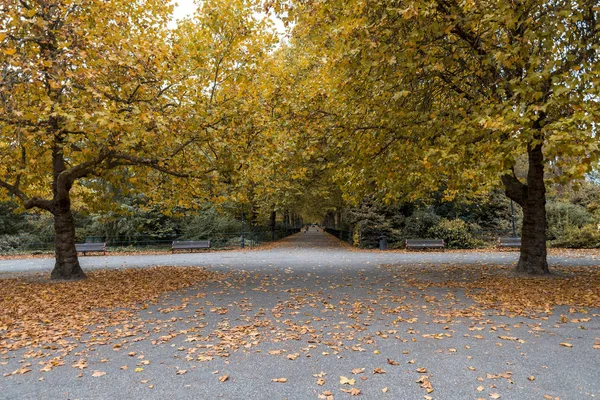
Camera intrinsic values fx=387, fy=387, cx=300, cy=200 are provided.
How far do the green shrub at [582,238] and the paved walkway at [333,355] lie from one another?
16774 mm

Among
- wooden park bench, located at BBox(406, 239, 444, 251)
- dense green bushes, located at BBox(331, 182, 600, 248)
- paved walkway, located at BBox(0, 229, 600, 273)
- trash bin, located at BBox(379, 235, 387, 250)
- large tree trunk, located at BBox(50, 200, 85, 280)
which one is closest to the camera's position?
large tree trunk, located at BBox(50, 200, 85, 280)

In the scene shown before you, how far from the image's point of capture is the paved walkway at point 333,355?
12.2ft

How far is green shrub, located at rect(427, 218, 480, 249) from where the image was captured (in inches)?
867

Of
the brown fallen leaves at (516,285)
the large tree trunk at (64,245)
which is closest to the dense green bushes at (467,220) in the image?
the brown fallen leaves at (516,285)

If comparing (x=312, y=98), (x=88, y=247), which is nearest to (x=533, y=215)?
(x=312, y=98)

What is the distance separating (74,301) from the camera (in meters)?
8.27

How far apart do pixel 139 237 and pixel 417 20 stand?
22157 mm

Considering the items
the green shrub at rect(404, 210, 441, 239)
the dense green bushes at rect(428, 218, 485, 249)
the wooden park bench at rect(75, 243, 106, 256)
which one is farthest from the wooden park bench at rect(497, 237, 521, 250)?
the wooden park bench at rect(75, 243, 106, 256)

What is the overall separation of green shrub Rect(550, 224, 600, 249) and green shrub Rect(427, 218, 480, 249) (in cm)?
432

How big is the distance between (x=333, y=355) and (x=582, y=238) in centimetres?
2118

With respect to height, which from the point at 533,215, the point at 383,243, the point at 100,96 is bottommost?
the point at 383,243

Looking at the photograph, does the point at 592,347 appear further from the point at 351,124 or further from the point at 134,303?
the point at 134,303

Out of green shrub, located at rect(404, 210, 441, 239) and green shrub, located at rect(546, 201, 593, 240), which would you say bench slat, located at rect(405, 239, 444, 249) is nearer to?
green shrub, located at rect(404, 210, 441, 239)

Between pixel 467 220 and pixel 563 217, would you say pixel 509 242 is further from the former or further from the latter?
pixel 563 217
